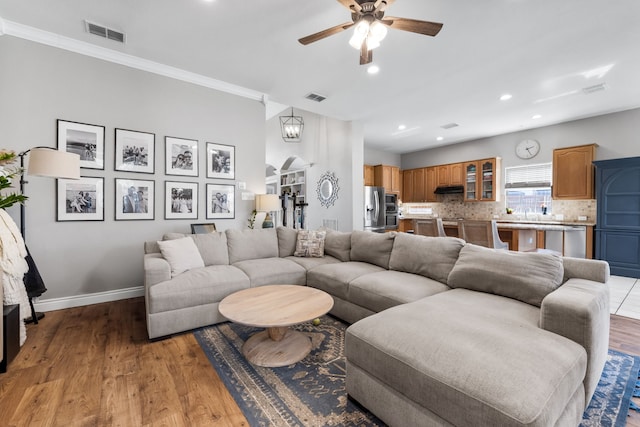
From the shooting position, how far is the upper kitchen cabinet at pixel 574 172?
5.14 m

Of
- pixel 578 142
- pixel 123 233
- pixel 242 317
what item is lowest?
pixel 242 317

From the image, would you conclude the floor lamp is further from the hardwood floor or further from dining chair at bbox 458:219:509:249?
dining chair at bbox 458:219:509:249

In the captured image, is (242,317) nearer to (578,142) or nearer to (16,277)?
(16,277)

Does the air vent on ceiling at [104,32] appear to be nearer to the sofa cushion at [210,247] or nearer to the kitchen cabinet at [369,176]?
the sofa cushion at [210,247]

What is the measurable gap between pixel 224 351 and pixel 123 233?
91.1 inches

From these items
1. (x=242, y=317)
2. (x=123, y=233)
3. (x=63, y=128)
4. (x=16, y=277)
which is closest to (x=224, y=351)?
(x=242, y=317)

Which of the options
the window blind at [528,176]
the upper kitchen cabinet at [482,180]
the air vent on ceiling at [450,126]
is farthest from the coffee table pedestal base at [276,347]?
the window blind at [528,176]

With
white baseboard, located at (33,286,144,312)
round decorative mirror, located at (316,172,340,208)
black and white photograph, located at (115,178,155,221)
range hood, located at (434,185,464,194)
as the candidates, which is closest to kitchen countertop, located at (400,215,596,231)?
range hood, located at (434,185,464,194)

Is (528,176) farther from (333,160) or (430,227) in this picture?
(333,160)

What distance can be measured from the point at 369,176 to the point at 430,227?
375 cm

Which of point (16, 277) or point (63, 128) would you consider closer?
point (16, 277)

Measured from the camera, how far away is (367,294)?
2.42 m

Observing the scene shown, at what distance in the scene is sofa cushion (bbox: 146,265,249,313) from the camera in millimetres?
A: 2369

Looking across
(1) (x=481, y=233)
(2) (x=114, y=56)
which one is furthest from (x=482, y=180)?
(2) (x=114, y=56)
